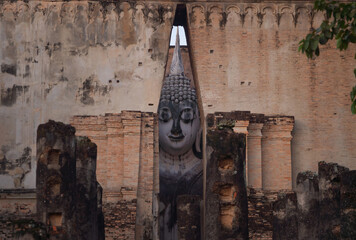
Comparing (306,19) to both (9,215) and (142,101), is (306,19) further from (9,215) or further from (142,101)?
(9,215)

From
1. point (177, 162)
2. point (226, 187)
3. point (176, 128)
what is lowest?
point (226, 187)

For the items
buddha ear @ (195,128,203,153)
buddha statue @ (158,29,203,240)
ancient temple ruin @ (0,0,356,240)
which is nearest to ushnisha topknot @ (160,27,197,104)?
buddha statue @ (158,29,203,240)

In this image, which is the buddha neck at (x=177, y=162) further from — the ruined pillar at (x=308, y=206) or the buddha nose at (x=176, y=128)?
the ruined pillar at (x=308, y=206)

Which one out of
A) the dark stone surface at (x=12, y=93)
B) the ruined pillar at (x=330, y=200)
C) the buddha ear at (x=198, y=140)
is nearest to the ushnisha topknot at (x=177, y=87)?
the buddha ear at (x=198, y=140)

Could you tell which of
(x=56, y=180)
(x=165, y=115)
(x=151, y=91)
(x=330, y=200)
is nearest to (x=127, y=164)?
(x=151, y=91)

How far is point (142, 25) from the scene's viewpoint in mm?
26000

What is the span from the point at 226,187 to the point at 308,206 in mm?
2668

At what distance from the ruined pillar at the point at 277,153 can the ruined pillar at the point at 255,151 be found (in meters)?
0.17

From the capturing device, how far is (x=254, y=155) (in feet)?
83.4

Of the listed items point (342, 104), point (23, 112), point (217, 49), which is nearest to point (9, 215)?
point (23, 112)

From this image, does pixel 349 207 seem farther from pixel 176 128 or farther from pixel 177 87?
pixel 177 87

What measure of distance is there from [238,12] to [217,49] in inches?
44.0

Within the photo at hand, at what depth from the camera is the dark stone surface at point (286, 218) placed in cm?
2109

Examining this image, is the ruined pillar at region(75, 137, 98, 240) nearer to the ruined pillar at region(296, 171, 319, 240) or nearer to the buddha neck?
the ruined pillar at region(296, 171, 319, 240)
